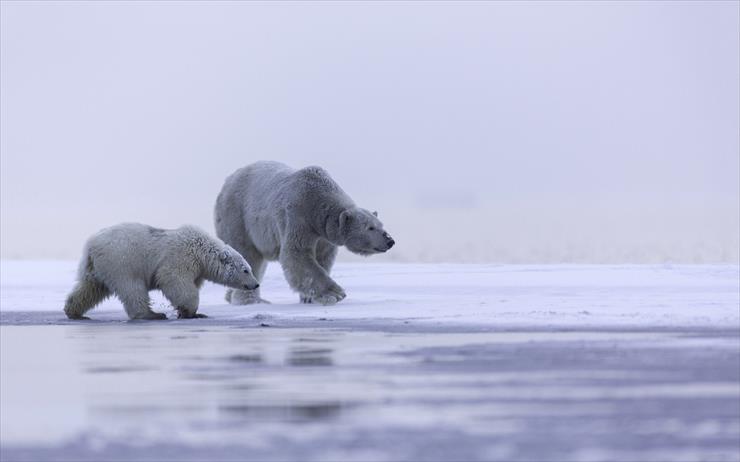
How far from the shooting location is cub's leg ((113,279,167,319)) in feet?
47.4

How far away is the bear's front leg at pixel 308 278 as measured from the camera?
16.0 m

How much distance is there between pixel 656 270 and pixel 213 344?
13.2 metres

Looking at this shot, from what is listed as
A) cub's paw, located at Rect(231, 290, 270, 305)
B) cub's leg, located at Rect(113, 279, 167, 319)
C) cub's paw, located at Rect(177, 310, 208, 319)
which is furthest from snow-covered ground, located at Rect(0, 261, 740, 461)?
cub's paw, located at Rect(231, 290, 270, 305)

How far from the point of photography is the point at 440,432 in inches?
229

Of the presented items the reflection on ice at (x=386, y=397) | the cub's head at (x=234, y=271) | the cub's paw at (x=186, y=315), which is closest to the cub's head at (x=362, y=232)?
the cub's head at (x=234, y=271)

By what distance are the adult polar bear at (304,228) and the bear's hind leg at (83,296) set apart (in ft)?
7.92

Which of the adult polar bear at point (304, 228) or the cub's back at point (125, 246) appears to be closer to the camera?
the cub's back at point (125, 246)

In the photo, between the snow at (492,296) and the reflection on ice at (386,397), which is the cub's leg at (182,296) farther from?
the reflection on ice at (386,397)

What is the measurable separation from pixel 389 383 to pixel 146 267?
756 cm

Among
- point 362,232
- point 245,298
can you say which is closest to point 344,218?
point 362,232

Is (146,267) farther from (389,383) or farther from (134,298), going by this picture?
(389,383)

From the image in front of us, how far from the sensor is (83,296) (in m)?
14.8

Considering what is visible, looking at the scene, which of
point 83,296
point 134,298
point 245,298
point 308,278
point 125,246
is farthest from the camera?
point 245,298

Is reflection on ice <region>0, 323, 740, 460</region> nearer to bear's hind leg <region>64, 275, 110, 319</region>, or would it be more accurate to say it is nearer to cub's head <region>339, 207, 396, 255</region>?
bear's hind leg <region>64, 275, 110, 319</region>
